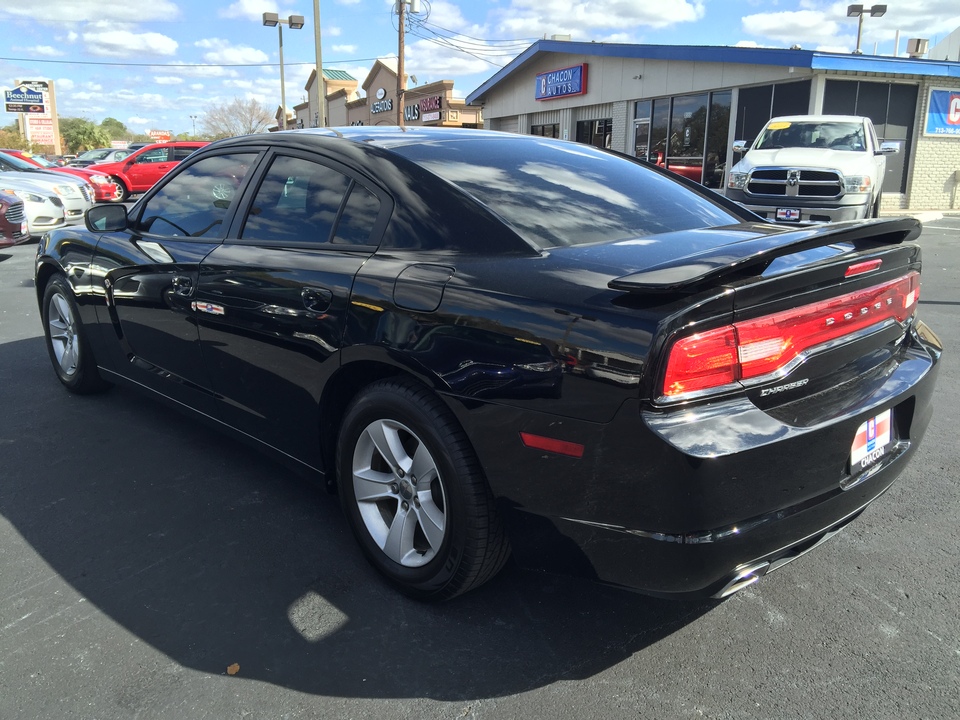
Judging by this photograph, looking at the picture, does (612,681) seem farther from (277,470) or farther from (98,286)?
(98,286)

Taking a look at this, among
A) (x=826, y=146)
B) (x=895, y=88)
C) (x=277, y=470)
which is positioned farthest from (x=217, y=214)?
(x=895, y=88)

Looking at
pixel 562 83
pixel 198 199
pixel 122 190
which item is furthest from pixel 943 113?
pixel 122 190

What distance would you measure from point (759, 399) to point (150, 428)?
138 inches

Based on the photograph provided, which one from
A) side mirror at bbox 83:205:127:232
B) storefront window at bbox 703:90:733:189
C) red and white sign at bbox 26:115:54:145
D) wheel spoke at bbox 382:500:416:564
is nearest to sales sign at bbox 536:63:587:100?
storefront window at bbox 703:90:733:189

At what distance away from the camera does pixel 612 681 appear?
7.38 ft

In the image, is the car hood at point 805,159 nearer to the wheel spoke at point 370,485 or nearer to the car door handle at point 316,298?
the car door handle at point 316,298

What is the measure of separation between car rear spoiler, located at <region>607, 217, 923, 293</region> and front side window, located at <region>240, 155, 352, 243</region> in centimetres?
136

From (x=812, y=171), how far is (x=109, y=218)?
11202mm

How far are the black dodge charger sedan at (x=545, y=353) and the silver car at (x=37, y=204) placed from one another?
36.8 ft

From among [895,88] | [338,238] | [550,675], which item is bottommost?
[550,675]

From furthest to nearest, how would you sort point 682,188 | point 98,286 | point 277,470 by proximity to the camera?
point 98,286
point 277,470
point 682,188

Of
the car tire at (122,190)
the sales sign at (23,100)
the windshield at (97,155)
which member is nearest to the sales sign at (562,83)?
the car tire at (122,190)

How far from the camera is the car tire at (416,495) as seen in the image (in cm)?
232

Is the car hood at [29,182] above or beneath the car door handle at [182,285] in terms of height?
above
